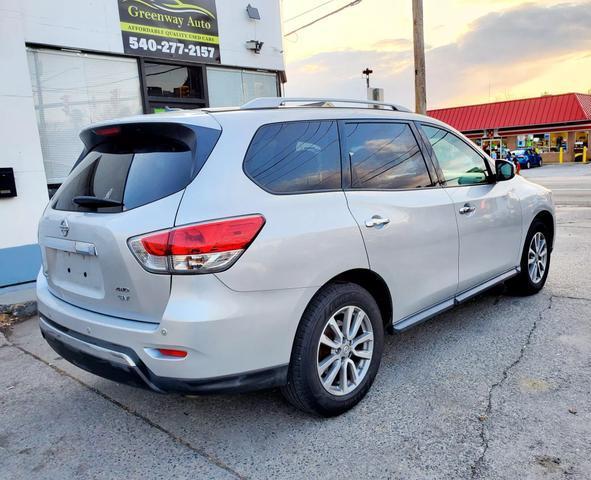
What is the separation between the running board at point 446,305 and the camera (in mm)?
3434

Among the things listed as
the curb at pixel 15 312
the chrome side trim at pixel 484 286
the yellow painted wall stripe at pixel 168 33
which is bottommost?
the curb at pixel 15 312

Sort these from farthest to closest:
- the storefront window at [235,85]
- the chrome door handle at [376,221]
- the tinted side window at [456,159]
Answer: the storefront window at [235,85] → the tinted side window at [456,159] → the chrome door handle at [376,221]

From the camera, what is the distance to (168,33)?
8234 millimetres

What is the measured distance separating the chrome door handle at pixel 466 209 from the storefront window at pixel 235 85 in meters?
6.16

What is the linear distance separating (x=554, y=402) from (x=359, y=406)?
1188 millimetres

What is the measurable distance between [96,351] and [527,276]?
13.3 feet

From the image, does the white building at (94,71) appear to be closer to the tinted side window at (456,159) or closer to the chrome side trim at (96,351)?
the chrome side trim at (96,351)

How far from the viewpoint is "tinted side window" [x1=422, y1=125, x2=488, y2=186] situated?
3.98 metres

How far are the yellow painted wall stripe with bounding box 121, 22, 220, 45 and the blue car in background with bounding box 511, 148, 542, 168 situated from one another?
28963 mm

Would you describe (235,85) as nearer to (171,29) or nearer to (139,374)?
(171,29)

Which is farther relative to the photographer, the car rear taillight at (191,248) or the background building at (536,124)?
the background building at (536,124)

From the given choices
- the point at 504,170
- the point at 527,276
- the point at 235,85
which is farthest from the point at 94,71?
the point at 527,276

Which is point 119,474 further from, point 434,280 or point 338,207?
point 434,280

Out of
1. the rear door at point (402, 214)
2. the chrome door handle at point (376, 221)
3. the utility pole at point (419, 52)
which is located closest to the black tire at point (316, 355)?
the rear door at point (402, 214)
